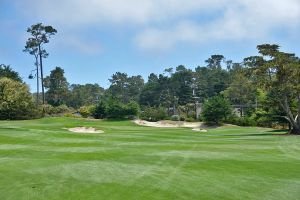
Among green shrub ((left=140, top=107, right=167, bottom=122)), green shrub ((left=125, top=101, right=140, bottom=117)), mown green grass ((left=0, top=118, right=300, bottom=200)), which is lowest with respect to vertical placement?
mown green grass ((left=0, top=118, right=300, bottom=200))

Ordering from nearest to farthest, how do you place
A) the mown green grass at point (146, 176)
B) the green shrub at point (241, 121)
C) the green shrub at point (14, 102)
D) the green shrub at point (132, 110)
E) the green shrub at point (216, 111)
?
the mown green grass at point (146, 176), the green shrub at point (241, 121), the green shrub at point (216, 111), the green shrub at point (14, 102), the green shrub at point (132, 110)

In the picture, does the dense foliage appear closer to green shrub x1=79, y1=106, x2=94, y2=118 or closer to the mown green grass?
green shrub x1=79, y1=106, x2=94, y2=118

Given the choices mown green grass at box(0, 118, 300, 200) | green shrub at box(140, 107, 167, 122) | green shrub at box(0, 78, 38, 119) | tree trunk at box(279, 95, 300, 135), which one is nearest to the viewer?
mown green grass at box(0, 118, 300, 200)

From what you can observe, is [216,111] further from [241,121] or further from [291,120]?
[291,120]

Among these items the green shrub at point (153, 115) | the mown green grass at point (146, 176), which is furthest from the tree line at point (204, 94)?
the mown green grass at point (146, 176)

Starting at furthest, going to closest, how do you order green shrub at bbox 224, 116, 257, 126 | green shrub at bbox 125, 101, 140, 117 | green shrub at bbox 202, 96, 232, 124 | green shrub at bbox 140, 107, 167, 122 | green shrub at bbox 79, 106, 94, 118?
green shrub at bbox 79, 106, 94, 118, green shrub at bbox 140, 107, 167, 122, green shrub at bbox 125, 101, 140, 117, green shrub at bbox 202, 96, 232, 124, green shrub at bbox 224, 116, 257, 126

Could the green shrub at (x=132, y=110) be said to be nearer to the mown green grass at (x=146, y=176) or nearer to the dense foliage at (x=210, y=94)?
the dense foliage at (x=210, y=94)

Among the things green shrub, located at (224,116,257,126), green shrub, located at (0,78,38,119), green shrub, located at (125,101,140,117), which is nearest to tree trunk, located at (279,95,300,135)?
green shrub, located at (224,116,257,126)

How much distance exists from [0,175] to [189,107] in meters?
107

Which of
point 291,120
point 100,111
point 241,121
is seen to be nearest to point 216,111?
point 241,121

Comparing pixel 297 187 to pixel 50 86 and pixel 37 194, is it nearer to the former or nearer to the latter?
pixel 37 194

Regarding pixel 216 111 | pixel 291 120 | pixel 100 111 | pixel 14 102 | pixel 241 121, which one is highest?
pixel 14 102

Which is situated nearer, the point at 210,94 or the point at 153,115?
the point at 153,115

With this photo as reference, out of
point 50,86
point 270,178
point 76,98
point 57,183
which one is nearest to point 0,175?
point 57,183
